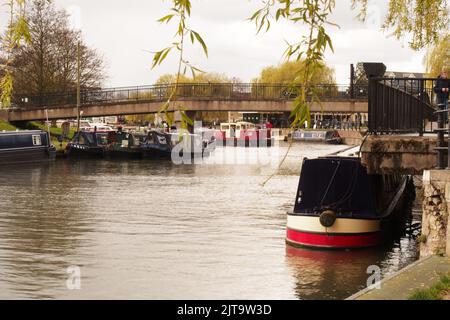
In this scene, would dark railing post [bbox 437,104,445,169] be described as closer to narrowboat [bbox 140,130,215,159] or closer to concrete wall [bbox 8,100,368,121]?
narrowboat [bbox 140,130,215,159]

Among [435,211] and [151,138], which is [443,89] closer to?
[435,211]

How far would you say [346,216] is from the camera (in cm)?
1653

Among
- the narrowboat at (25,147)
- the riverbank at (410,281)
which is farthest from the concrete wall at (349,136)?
the riverbank at (410,281)

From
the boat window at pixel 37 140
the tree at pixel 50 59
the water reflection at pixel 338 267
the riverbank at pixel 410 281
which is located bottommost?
the water reflection at pixel 338 267

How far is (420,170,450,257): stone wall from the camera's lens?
12102mm

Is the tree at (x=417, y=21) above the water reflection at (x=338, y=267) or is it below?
above

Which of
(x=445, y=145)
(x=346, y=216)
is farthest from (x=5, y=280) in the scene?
(x=445, y=145)

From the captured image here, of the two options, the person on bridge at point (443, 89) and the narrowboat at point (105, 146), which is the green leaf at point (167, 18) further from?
the narrowboat at point (105, 146)

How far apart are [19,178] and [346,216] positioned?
74.6ft

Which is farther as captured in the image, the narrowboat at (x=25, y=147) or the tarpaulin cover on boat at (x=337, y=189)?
the narrowboat at (x=25, y=147)

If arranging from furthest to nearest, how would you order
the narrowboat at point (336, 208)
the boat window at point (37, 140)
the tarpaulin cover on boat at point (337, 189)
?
1. the boat window at point (37, 140)
2. the tarpaulin cover on boat at point (337, 189)
3. the narrowboat at point (336, 208)

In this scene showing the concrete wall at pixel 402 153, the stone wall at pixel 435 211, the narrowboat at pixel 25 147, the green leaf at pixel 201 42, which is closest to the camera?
the green leaf at pixel 201 42

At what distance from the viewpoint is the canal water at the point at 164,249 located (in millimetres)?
13828
